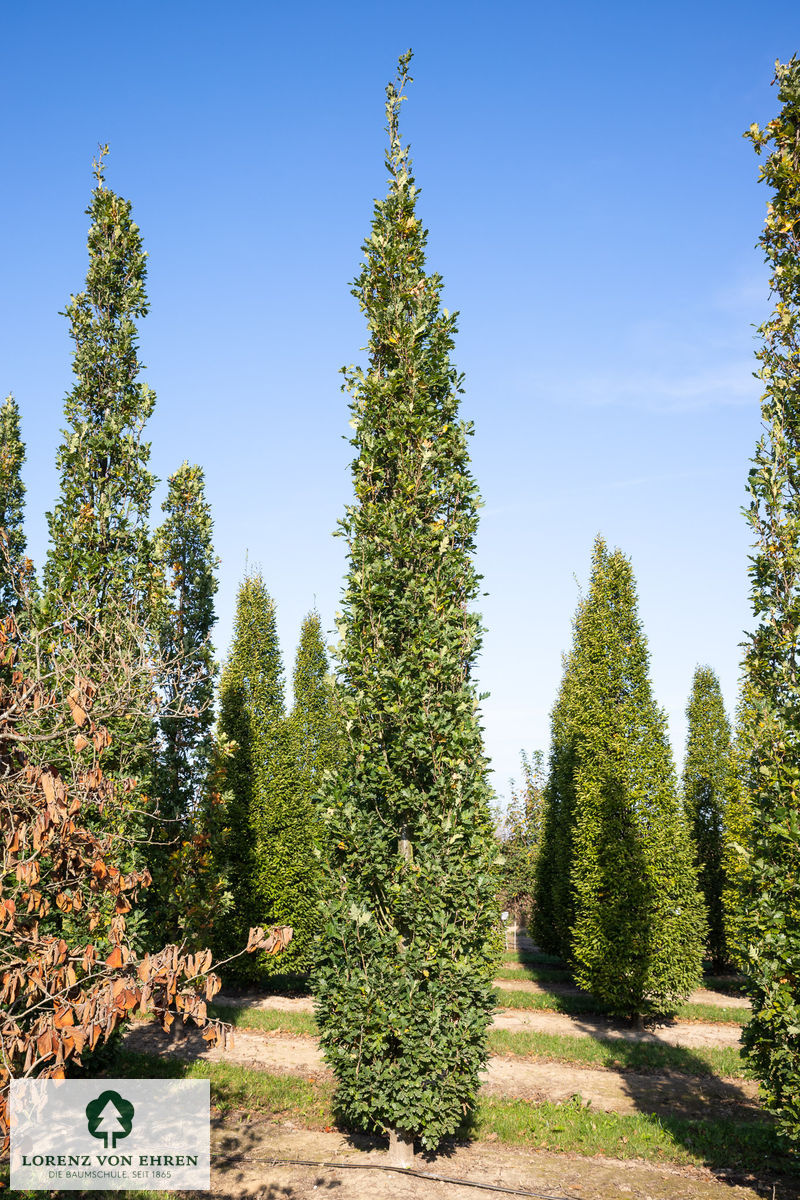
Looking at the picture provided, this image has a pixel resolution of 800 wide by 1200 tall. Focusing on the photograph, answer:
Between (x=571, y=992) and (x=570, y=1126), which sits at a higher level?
(x=570, y=1126)

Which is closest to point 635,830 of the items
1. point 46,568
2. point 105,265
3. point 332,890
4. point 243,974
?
point 243,974

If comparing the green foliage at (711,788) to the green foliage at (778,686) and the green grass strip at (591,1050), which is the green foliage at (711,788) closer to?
the green grass strip at (591,1050)

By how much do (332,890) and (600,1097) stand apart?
6556 millimetres

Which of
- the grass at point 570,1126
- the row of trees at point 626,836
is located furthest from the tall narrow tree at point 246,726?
the row of trees at point 626,836

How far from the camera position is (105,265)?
41.4ft

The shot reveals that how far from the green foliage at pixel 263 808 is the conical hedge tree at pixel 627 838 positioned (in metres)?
6.97

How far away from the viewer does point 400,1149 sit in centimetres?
817

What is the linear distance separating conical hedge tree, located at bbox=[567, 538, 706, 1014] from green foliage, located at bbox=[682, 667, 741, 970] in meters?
7.98

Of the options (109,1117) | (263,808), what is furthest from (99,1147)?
(263,808)

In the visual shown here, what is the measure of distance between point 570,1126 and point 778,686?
21.5 feet

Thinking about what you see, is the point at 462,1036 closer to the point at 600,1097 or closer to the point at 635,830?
the point at 600,1097

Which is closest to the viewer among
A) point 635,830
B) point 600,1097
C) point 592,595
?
point 600,1097

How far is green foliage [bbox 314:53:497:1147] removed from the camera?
7.97 meters

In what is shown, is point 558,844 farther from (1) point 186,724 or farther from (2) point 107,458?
(2) point 107,458
